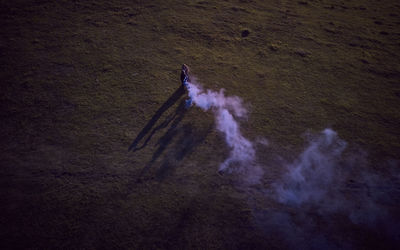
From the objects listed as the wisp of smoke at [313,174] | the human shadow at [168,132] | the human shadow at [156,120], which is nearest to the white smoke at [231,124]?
the human shadow at [156,120]

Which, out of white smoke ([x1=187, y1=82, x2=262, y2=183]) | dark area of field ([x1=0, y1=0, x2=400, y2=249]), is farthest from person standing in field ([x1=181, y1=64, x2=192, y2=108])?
dark area of field ([x1=0, y1=0, x2=400, y2=249])

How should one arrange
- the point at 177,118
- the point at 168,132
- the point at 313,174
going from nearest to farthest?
the point at 313,174
the point at 168,132
the point at 177,118

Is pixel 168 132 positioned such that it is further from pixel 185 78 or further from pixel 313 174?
pixel 313 174

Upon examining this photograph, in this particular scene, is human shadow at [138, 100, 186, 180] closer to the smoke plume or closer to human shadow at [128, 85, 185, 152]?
human shadow at [128, 85, 185, 152]

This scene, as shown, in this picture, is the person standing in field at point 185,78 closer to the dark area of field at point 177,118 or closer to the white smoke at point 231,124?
the white smoke at point 231,124

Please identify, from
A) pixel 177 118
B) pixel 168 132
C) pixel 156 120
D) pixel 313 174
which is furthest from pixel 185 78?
pixel 313 174

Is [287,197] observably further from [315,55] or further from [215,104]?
[315,55]

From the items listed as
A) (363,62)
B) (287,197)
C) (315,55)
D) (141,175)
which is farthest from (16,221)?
(363,62)
